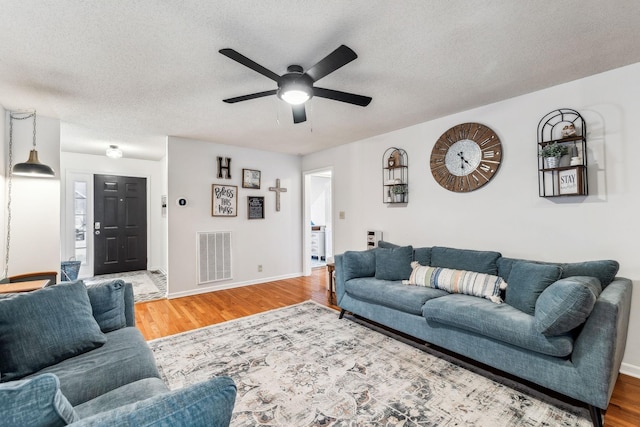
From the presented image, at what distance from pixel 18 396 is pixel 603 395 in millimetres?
2568

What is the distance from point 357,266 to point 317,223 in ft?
15.2

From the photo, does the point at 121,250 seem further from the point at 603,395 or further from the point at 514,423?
the point at 603,395

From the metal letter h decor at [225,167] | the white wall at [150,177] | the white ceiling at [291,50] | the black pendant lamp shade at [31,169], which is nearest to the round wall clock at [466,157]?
the white ceiling at [291,50]

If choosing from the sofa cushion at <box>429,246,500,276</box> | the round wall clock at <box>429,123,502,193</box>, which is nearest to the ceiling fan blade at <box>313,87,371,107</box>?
the round wall clock at <box>429,123,502,193</box>

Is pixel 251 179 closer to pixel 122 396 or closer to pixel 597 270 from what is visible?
pixel 122 396

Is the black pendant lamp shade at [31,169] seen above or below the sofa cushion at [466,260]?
above

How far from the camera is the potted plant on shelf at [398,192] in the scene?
3.85 meters

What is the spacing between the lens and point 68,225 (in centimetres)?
531

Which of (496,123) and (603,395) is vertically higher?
(496,123)

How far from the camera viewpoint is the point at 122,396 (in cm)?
122

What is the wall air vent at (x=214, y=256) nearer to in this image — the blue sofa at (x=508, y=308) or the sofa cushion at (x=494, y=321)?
the blue sofa at (x=508, y=308)

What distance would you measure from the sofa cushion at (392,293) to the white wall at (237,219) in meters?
2.40

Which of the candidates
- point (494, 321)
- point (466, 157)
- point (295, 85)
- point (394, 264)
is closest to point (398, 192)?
point (466, 157)

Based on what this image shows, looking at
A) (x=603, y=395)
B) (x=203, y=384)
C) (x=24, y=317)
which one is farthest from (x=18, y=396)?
(x=603, y=395)
